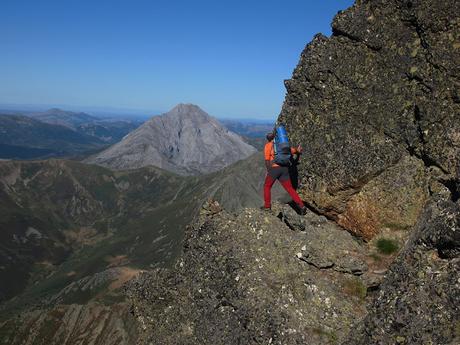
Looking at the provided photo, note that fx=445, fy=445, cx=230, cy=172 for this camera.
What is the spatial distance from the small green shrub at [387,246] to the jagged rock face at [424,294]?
417 cm

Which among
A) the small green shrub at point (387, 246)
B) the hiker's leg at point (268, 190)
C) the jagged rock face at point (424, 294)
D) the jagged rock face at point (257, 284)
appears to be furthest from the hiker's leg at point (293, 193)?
the jagged rock face at point (424, 294)

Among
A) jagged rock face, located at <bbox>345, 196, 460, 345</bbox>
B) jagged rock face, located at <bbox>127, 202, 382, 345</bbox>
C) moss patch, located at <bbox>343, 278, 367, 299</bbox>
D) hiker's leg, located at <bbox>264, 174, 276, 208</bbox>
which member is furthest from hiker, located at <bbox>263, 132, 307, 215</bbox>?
jagged rock face, located at <bbox>345, 196, 460, 345</bbox>

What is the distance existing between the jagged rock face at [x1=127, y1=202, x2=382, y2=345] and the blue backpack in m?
2.79

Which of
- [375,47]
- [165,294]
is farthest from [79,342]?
[375,47]

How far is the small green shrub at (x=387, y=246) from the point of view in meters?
21.6

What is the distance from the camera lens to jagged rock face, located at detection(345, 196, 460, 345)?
1480cm

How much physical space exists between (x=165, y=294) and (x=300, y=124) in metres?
12.5

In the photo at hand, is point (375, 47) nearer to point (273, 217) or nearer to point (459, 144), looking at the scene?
point (459, 144)

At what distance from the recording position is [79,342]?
147000 mm

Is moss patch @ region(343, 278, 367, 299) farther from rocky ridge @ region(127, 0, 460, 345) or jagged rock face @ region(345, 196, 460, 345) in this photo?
jagged rock face @ region(345, 196, 460, 345)

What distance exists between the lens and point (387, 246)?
22.0m

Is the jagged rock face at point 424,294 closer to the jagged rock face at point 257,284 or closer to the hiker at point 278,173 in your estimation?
the jagged rock face at point 257,284

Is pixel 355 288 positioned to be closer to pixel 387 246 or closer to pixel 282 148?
pixel 387 246

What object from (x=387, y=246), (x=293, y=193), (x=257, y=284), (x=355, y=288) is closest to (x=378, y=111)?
(x=293, y=193)
